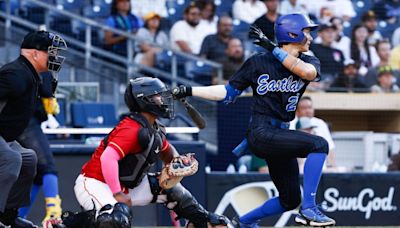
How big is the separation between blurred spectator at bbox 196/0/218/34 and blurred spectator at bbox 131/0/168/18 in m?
0.53

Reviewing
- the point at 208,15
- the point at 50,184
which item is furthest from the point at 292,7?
the point at 50,184

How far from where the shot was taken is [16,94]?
7523 millimetres

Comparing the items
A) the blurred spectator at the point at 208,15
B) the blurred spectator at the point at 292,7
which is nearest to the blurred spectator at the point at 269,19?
the blurred spectator at the point at 292,7

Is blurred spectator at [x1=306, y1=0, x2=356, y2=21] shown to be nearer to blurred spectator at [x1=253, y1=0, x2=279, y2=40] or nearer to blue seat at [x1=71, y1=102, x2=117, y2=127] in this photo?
blurred spectator at [x1=253, y1=0, x2=279, y2=40]

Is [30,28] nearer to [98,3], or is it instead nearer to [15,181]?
[98,3]

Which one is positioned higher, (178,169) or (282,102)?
(282,102)

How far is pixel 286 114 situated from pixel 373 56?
7.16 m

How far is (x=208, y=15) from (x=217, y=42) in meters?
0.56

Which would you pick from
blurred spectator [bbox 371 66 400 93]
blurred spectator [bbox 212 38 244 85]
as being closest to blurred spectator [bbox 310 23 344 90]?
blurred spectator [bbox 371 66 400 93]

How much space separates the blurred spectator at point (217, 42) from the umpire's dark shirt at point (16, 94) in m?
6.21

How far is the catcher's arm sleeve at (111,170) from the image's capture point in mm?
6961

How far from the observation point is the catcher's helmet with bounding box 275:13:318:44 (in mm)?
7754

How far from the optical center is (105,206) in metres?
7.13

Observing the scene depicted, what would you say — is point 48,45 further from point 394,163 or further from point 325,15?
point 325,15
